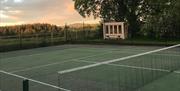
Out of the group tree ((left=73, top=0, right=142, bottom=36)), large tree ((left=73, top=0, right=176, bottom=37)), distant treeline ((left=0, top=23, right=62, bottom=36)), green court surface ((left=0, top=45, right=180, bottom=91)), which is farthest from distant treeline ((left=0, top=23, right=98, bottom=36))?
green court surface ((left=0, top=45, right=180, bottom=91))

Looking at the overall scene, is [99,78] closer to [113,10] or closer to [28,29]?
[28,29]

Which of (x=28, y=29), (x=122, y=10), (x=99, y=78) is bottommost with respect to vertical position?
(x=99, y=78)

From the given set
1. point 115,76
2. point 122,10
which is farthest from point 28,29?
point 115,76

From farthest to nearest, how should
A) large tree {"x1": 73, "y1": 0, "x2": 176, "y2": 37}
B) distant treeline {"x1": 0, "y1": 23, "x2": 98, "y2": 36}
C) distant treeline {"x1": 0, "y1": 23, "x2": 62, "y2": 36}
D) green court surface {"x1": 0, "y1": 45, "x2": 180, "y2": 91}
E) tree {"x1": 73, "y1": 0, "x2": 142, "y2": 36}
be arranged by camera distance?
1. tree {"x1": 73, "y1": 0, "x2": 142, "y2": 36}
2. large tree {"x1": 73, "y1": 0, "x2": 176, "y2": 37}
3. distant treeline {"x1": 0, "y1": 23, "x2": 98, "y2": 36}
4. distant treeline {"x1": 0, "y1": 23, "x2": 62, "y2": 36}
5. green court surface {"x1": 0, "y1": 45, "x2": 180, "y2": 91}

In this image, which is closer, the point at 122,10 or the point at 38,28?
the point at 122,10

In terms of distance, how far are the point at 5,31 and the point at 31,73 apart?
52.2ft

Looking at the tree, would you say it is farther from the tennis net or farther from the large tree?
the tennis net

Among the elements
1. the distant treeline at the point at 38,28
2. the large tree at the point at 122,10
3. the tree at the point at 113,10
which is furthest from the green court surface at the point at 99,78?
the tree at the point at 113,10

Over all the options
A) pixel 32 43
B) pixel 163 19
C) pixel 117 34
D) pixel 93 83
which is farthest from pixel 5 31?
pixel 93 83

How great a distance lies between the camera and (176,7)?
2264 cm

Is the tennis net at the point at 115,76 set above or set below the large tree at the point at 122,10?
below

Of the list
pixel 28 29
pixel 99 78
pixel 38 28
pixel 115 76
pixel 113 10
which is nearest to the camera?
pixel 99 78

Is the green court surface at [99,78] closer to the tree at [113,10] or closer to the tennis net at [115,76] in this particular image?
the tennis net at [115,76]

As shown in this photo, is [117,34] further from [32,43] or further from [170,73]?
[170,73]
